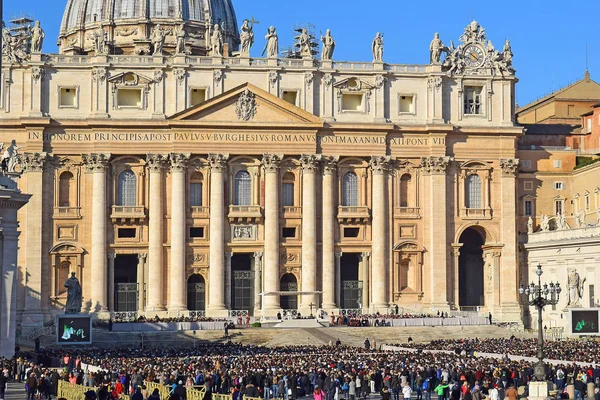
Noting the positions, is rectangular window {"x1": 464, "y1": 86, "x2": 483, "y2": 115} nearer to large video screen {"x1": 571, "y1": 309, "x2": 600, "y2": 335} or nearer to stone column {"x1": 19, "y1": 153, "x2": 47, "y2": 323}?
large video screen {"x1": 571, "y1": 309, "x2": 600, "y2": 335}

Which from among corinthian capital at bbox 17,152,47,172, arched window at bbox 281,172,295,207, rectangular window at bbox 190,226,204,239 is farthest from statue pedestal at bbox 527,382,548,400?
corinthian capital at bbox 17,152,47,172

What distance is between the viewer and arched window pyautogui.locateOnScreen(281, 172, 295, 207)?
94775mm

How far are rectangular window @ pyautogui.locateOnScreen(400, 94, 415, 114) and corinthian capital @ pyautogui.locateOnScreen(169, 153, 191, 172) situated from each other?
51.7 ft

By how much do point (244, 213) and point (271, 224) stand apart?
6.51 ft

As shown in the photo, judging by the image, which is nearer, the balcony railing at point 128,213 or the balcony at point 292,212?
the balcony railing at point 128,213

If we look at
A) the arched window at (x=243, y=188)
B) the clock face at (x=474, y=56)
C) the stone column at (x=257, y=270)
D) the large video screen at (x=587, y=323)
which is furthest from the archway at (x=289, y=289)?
the large video screen at (x=587, y=323)

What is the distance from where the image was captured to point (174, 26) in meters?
112

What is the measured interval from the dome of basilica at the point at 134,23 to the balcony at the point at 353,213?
72.7ft

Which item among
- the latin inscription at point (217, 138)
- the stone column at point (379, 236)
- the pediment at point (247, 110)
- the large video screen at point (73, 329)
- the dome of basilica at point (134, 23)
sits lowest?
the large video screen at point (73, 329)

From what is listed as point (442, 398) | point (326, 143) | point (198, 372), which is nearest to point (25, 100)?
point (326, 143)

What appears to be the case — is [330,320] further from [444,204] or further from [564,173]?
[564,173]

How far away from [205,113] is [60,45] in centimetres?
2859

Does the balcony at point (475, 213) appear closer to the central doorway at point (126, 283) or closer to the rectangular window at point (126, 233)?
the rectangular window at point (126, 233)

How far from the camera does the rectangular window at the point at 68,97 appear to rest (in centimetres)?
9331
